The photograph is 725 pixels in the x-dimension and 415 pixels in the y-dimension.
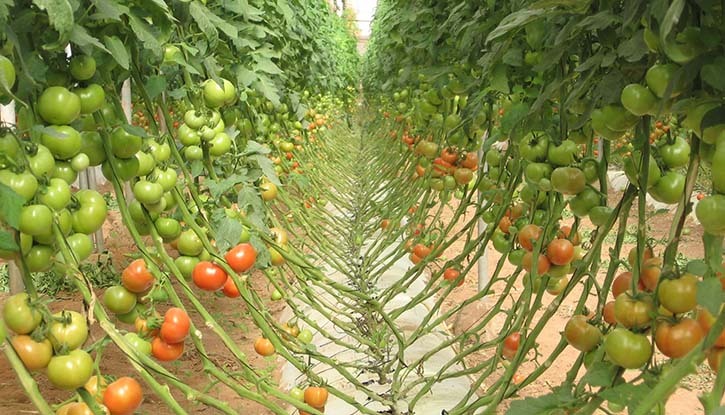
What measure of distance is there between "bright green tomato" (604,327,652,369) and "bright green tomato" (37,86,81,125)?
912 millimetres

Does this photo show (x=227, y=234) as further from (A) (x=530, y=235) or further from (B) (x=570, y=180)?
(B) (x=570, y=180)

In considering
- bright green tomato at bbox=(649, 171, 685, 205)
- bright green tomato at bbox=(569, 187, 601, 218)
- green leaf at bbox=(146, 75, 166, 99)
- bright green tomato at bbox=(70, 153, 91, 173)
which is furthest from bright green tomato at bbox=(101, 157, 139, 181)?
bright green tomato at bbox=(649, 171, 685, 205)

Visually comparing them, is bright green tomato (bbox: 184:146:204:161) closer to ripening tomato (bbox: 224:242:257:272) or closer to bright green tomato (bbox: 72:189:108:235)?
ripening tomato (bbox: 224:242:257:272)

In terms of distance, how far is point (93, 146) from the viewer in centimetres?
131

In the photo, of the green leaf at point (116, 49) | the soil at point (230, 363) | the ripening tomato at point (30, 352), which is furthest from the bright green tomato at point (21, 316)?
the soil at point (230, 363)

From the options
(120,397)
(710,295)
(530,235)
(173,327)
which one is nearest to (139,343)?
(173,327)

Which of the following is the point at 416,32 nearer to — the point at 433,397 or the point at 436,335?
the point at 436,335

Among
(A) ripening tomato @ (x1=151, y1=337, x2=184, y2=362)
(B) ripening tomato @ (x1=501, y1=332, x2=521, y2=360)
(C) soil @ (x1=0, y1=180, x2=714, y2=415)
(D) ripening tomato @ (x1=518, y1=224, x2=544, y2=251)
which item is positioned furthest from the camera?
(C) soil @ (x1=0, y1=180, x2=714, y2=415)

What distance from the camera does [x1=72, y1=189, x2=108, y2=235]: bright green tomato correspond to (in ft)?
3.67

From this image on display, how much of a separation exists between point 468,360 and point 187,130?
7.06 feet

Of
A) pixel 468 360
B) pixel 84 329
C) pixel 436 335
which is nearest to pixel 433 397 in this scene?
pixel 436 335

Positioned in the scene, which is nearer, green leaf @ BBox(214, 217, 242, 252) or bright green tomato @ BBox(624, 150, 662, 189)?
bright green tomato @ BBox(624, 150, 662, 189)

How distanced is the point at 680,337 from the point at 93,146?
1096 millimetres

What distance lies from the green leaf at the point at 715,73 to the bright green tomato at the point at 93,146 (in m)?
1.08
